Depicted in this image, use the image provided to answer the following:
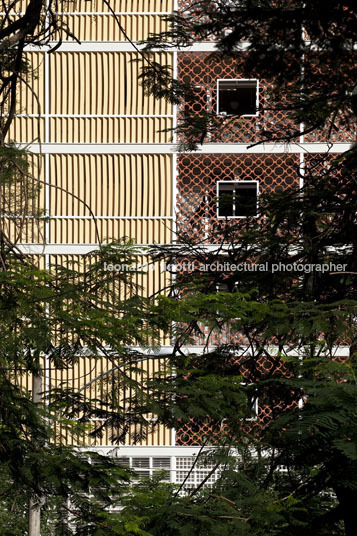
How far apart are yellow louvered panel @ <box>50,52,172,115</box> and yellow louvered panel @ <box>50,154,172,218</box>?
36.2 inches

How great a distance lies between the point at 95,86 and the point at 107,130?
890 mm

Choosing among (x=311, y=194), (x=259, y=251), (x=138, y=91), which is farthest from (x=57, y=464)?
(x=138, y=91)

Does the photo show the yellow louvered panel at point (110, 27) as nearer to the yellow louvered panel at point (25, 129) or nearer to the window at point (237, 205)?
the yellow louvered panel at point (25, 129)

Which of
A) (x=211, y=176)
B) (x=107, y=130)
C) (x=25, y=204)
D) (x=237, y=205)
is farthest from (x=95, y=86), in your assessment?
(x=25, y=204)

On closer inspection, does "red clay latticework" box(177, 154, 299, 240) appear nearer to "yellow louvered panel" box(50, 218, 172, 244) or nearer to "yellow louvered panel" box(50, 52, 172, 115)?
"yellow louvered panel" box(50, 218, 172, 244)

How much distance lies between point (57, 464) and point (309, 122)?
9.10ft

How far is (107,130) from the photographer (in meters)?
15.0

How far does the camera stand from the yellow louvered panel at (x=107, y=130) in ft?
49.1

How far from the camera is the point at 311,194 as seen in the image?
5285 mm

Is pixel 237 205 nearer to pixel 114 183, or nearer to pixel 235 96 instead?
pixel 114 183

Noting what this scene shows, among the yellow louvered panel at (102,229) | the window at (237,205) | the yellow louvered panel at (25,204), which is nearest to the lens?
the yellow louvered panel at (25,204)

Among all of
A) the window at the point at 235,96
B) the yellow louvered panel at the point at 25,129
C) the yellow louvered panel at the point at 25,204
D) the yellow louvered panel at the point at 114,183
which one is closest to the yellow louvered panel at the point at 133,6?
the window at the point at 235,96

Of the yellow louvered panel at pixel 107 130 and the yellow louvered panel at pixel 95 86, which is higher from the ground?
the yellow louvered panel at pixel 95 86

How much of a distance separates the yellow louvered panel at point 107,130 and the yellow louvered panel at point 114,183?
12.5 inches
